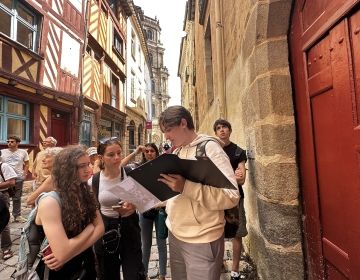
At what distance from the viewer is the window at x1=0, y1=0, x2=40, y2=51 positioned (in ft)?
22.5

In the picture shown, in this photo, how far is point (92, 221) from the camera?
62.5 inches

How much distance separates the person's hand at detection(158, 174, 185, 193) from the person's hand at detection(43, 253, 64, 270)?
2.28ft

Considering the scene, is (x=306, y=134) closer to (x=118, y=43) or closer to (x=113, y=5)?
(x=118, y=43)

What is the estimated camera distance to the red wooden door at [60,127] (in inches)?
355

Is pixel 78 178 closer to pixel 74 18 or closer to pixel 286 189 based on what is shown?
pixel 286 189

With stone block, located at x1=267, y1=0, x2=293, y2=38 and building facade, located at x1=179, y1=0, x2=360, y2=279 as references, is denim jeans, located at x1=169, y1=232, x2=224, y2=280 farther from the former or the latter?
stone block, located at x1=267, y1=0, x2=293, y2=38

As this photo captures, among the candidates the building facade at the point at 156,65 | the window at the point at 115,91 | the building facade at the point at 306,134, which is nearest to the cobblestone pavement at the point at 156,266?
the building facade at the point at 306,134

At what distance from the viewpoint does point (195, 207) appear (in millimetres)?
1480

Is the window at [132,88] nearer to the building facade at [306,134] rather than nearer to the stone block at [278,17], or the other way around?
the building facade at [306,134]

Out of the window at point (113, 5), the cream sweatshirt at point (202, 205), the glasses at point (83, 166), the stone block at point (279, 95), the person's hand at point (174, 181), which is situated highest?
the window at point (113, 5)

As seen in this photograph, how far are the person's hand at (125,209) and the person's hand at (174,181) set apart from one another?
2.35ft

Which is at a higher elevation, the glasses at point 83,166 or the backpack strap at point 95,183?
the glasses at point 83,166

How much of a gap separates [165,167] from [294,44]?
131cm

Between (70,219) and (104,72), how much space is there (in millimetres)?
12370
